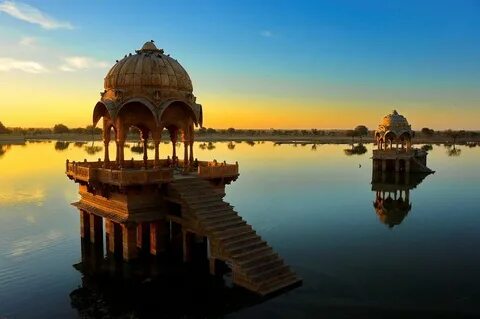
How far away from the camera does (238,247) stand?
1750 centimetres

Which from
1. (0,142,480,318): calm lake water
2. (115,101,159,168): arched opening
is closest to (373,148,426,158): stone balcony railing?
(0,142,480,318): calm lake water

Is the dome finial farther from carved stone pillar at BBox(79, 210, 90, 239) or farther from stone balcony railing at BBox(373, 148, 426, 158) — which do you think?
stone balcony railing at BBox(373, 148, 426, 158)

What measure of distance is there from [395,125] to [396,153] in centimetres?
511

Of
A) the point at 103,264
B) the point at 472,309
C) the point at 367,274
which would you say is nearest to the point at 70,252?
the point at 103,264

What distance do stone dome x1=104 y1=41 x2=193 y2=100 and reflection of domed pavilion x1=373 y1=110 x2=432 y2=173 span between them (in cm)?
4208

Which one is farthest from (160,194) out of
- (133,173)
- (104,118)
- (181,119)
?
(104,118)

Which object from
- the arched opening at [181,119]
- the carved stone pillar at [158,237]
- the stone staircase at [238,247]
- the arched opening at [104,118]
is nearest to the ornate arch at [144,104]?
the arched opening at [181,119]

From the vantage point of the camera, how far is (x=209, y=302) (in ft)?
52.7

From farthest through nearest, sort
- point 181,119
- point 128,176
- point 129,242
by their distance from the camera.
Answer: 1. point 181,119
2. point 129,242
3. point 128,176

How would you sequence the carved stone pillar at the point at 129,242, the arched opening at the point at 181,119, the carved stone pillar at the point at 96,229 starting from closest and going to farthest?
1. the carved stone pillar at the point at 129,242
2. the arched opening at the point at 181,119
3. the carved stone pillar at the point at 96,229

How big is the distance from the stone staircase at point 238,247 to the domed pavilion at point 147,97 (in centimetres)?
451

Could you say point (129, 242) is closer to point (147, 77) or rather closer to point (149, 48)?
point (147, 77)

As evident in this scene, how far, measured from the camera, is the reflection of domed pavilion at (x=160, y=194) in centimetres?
1784

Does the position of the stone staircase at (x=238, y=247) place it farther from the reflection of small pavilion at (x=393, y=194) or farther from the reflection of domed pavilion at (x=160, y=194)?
the reflection of small pavilion at (x=393, y=194)
